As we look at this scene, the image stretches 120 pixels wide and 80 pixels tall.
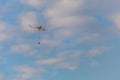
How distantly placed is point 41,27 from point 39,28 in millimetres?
1992

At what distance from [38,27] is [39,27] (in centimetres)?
47

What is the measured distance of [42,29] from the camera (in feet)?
308

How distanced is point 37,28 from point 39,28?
1.49 meters

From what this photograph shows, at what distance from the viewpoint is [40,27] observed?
9531 centimetres

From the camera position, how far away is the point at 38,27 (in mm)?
95625

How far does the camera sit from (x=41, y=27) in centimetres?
9481

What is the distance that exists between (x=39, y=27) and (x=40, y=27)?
1.93ft

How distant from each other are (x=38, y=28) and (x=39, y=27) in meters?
0.93

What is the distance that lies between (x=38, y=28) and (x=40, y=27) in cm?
145

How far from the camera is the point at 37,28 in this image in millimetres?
95188

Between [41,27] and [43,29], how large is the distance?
209 cm

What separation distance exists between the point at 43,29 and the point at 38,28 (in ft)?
13.0

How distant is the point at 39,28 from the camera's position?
9644cm
